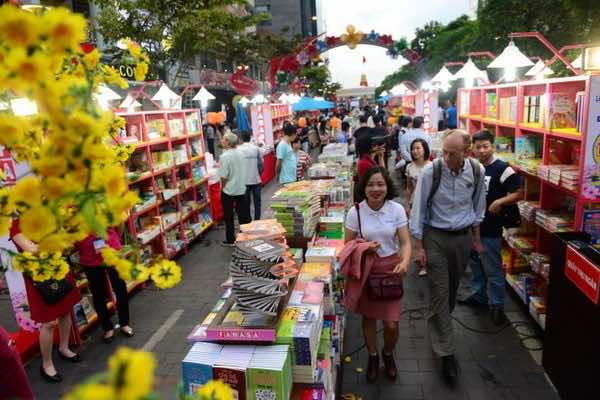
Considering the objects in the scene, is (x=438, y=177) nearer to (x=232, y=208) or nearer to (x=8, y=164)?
(x=8, y=164)

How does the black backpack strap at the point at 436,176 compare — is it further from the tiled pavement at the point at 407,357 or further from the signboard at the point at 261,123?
the signboard at the point at 261,123

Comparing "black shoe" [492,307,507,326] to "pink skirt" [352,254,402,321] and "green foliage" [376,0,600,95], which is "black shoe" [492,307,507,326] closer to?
"pink skirt" [352,254,402,321]

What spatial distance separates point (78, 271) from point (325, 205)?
9.48 ft

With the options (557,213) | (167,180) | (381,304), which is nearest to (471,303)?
(557,213)

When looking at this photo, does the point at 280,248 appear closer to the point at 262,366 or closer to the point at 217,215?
the point at 262,366

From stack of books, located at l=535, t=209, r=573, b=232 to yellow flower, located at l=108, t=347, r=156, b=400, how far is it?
460cm

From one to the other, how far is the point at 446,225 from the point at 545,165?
5.61ft

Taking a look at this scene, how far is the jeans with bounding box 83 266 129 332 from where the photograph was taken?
4789 millimetres

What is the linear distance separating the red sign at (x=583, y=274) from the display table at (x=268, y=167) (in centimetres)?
1050

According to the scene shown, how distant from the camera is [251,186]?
8039 millimetres

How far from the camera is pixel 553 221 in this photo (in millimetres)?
4527

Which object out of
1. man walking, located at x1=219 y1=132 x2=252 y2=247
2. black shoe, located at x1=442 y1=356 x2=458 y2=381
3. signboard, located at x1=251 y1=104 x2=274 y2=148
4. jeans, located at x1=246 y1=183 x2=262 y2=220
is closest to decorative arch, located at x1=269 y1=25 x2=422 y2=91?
signboard, located at x1=251 y1=104 x2=274 y2=148

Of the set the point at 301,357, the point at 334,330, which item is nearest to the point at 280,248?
the point at 301,357

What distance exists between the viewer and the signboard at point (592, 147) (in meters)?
3.80
